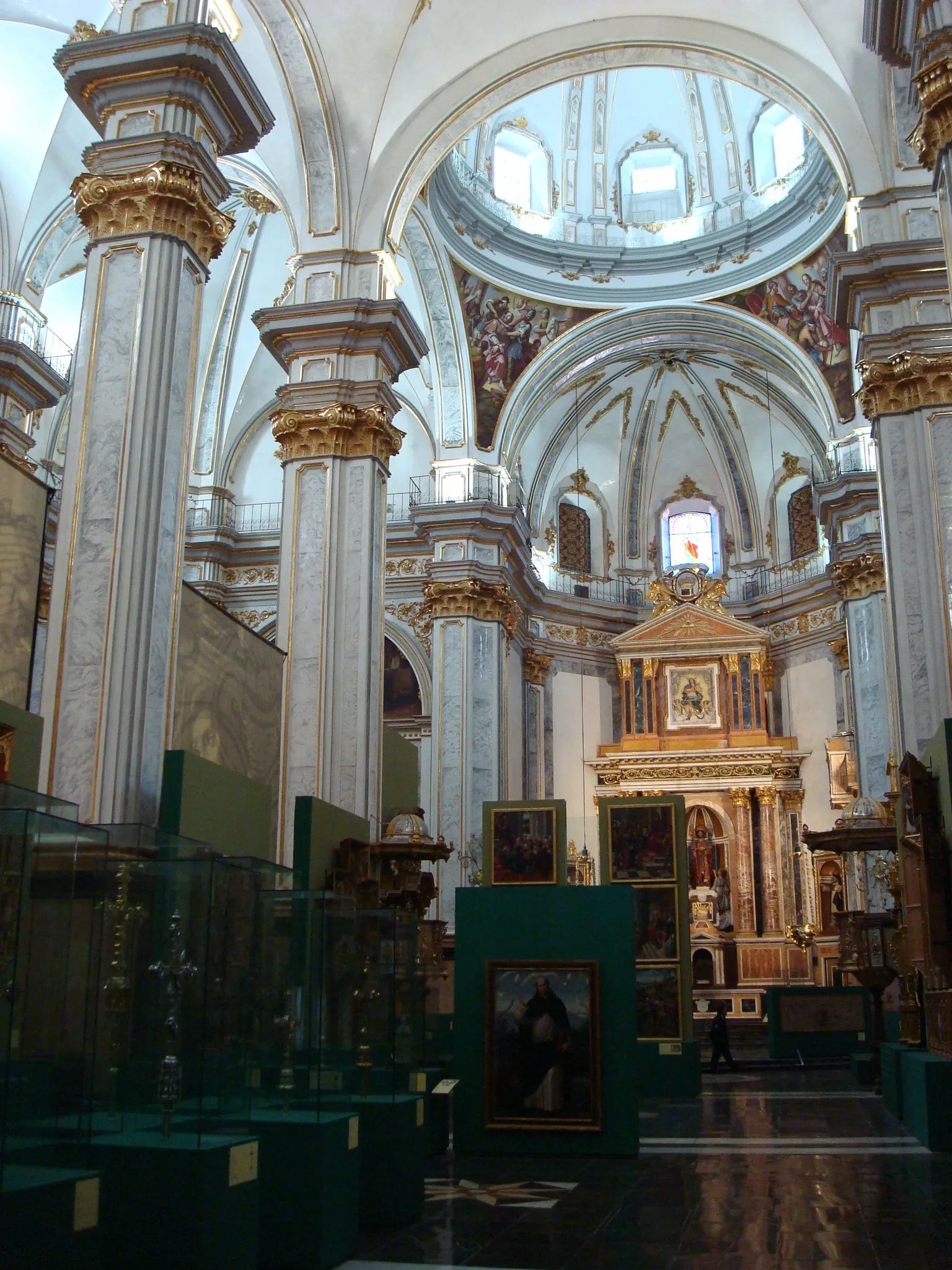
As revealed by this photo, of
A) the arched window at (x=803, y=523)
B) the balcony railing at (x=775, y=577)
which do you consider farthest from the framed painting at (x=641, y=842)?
the arched window at (x=803, y=523)

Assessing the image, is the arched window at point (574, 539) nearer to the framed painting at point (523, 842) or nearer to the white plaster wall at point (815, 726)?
the white plaster wall at point (815, 726)

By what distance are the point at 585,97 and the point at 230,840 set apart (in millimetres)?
18667

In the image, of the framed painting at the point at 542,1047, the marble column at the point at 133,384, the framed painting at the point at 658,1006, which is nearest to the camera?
the marble column at the point at 133,384

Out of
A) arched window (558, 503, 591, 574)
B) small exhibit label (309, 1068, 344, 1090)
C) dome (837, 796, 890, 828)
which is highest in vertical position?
arched window (558, 503, 591, 574)

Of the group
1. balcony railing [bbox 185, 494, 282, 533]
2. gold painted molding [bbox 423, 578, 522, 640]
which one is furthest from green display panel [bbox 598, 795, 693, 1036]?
balcony railing [bbox 185, 494, 282, 533]

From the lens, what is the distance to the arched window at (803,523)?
85.6ft

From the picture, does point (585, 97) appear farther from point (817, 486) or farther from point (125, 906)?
point (125, 906)

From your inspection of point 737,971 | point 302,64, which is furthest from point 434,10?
point 737,971

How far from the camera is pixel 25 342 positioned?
51.9 ft

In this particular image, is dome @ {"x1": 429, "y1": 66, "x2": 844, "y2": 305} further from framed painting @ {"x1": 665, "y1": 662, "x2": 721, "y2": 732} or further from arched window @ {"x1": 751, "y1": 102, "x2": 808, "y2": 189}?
framed painting @ {"x1": 665, "y1": 662, "x2": 721, "y2": 732}

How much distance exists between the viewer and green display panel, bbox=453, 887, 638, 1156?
31.2 feet

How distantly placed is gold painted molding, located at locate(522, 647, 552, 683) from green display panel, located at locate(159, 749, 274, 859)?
1422 cm

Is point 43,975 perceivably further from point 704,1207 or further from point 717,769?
point 717,769

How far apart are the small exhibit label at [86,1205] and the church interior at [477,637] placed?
0.03 metres
